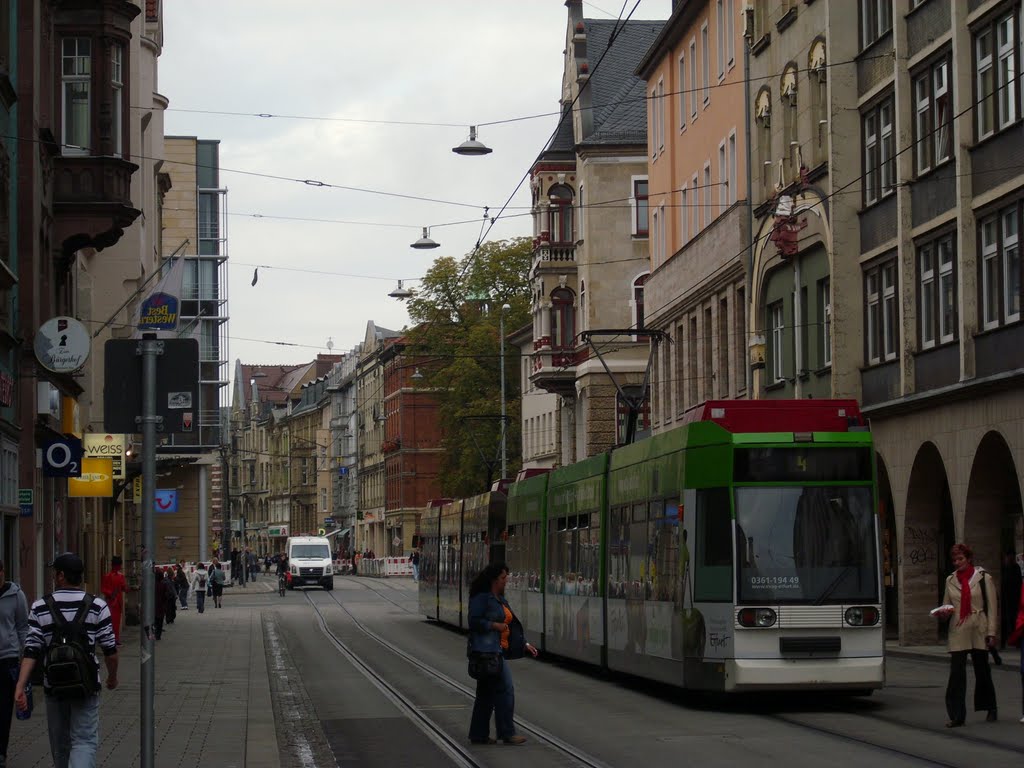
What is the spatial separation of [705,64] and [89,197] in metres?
24.3

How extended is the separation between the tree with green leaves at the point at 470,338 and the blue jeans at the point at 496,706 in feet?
232

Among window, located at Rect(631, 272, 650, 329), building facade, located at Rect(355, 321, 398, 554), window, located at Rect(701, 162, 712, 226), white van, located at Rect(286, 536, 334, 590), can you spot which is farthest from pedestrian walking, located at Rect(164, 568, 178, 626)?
building facade, located at Rect(355, 321, 398, 554)

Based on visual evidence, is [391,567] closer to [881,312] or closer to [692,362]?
[692,362]

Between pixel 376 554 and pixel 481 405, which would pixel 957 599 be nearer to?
pixel 481 405

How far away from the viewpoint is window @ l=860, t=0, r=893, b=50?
117 ft

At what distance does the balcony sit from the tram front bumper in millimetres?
15529

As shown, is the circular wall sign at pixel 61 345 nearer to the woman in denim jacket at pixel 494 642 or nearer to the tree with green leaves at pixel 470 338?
the woman in denim jacket at pixel 494 642

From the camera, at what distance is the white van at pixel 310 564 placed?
8400 centimetres

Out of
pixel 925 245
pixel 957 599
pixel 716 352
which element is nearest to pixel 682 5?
pixel 716 352

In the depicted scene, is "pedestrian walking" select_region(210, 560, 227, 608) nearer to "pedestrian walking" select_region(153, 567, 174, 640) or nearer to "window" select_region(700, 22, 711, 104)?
"pedestrian walking" select_region(153, 567, 174, 640)

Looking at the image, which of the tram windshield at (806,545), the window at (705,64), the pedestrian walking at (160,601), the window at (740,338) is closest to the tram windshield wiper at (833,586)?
the tram windshield at (806,545)

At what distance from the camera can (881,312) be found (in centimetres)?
3634

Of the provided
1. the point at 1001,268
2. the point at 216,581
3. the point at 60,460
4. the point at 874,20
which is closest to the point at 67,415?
the point at 60,460

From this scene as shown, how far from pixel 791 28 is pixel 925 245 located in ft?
32.5
